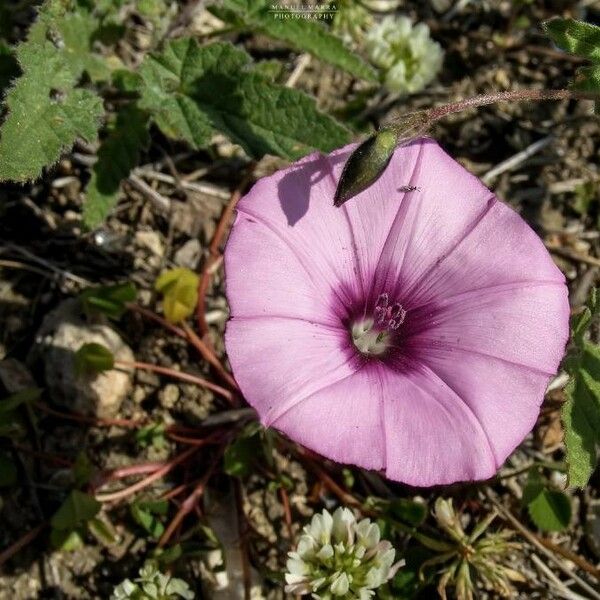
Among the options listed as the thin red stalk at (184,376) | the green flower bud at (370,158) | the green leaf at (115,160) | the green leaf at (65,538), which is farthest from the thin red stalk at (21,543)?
the green flower bud at (370,158)

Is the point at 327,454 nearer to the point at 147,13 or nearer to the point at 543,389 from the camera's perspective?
the point at 543,389

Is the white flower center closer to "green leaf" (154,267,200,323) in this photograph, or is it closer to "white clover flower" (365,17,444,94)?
"green leaf" (154,267,200,323)

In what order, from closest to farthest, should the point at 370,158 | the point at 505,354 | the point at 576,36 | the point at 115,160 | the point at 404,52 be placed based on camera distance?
1. the point at 370,158
2. the point at 505,354
3. the point at 576,36
4. the point at 115,160
5. the point at 404,52

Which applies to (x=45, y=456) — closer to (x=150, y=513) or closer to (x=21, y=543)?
(x=21, y=543)

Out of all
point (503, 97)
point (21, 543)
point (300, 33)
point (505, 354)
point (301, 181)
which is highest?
point (503, 97)

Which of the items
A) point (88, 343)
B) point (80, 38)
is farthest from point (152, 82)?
point (88, 343)

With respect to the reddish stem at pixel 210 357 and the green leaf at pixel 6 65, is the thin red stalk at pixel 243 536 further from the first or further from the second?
the green leaf at pixel 6 65

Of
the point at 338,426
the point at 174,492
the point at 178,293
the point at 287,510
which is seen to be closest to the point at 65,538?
the point at 174,492
